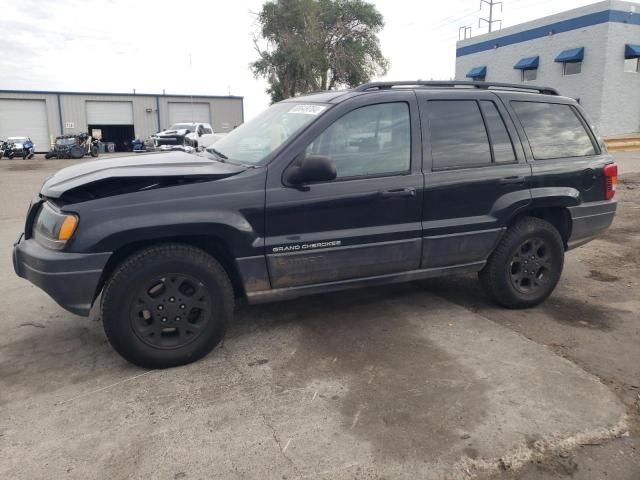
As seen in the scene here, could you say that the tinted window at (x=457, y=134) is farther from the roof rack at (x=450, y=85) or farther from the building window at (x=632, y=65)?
the building window at (x=632, y=65)

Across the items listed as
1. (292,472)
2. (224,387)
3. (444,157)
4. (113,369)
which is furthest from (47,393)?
(444,157)

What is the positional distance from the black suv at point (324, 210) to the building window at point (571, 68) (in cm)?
2726

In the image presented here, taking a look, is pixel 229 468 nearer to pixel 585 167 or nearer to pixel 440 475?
pixel 440 475

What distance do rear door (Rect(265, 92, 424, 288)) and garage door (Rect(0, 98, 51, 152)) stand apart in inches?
1811

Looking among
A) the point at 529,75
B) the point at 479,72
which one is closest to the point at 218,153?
the point at 529,75

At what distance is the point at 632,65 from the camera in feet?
90.6

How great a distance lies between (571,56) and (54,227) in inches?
1182

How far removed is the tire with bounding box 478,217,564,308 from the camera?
14.5 ft

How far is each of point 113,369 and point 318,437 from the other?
160cm

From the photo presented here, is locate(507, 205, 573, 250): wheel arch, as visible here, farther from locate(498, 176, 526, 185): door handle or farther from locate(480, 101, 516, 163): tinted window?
locate(480, 101, 516, 163): tinted window

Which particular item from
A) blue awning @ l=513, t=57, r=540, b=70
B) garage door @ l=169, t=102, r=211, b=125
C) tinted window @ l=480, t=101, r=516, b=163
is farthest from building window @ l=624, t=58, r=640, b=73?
garage door @ l=169, t=102, r=211, b=125

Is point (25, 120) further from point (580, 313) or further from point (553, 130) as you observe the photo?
point (580, 313)

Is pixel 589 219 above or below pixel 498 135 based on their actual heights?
below

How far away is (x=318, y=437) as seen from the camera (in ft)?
9.02
